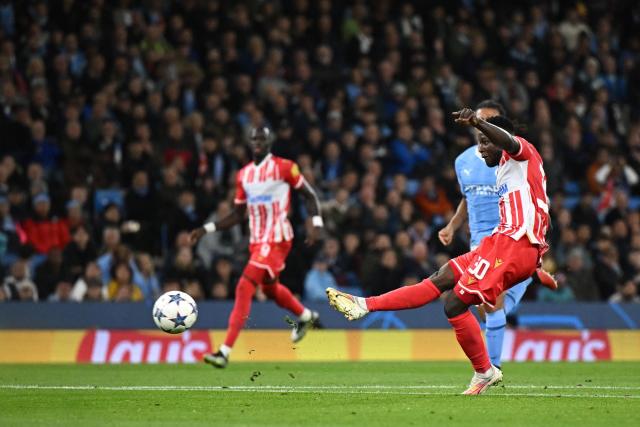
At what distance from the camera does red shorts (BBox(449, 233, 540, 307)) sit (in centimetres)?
970

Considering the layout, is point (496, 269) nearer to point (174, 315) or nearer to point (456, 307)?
point (456, 307)

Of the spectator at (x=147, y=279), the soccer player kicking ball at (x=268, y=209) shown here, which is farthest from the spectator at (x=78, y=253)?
the soccer player kicking ball at (x=268, y=209)

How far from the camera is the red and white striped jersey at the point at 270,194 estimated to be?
47.9 ft

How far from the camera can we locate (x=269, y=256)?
1439cm

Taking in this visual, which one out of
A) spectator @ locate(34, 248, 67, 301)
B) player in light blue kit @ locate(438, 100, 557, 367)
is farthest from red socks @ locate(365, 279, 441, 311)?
spectator @ locate(34, 248, 67, 301)

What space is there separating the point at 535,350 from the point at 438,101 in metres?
6.07

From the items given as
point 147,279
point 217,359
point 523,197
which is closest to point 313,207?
point 217,359

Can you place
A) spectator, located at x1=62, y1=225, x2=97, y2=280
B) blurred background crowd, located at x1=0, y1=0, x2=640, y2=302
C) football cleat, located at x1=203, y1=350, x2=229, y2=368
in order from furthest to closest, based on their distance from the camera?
blurred background crowd, located at x1=0, y1=0, x2=640, y2=302 < spectator, located at x1=62, y1=225, x2=97, y2=280 < football cleat, located at x1=203, y1=350, x2=229, y2=368

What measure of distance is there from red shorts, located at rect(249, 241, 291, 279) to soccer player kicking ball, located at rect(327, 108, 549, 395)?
4.38 metres

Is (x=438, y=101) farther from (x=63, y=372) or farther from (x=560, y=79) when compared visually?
(x=63, y=372)

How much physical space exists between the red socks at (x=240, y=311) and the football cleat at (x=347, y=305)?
3.69 m

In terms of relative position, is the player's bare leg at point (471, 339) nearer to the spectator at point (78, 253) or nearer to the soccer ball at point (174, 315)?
the soccer ball at point (174, 315)

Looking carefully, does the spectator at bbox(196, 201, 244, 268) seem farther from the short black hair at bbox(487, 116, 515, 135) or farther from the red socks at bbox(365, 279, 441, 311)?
the short black hair at bbox(487, 116, 515, 135)

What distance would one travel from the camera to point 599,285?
19922 millimetres
